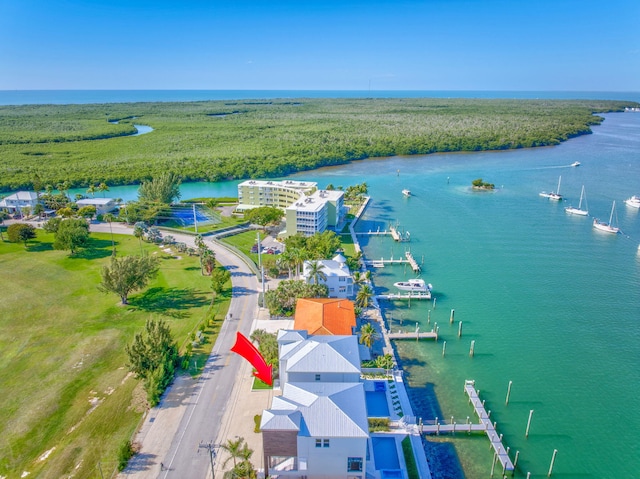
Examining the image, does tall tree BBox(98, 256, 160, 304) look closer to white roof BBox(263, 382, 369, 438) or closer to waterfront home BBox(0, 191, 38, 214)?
white roof BBox(263, 382, 369, 438)

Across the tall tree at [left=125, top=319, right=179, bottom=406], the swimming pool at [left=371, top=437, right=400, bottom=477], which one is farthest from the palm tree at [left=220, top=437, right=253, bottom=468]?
the swimming pool at [left=371, top=437, right=400, bottom=477]

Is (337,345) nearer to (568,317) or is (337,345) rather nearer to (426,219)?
(568,317)

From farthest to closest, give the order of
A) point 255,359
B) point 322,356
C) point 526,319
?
1. point 526,319
2. point 255,359
3. point 322,356

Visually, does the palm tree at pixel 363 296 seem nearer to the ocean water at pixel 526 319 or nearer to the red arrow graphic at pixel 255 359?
the ocean water at pixel 526 319

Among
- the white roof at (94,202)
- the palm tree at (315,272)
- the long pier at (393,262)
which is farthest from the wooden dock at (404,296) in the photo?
the white roof at (94,202)

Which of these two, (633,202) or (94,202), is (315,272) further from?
(633,202)

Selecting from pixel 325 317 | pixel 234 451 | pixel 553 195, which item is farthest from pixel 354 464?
pixel 553 195
